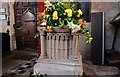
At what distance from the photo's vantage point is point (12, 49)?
19.0 ft

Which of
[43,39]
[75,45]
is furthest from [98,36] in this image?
[43,39]

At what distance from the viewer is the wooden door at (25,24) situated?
18.1 ft

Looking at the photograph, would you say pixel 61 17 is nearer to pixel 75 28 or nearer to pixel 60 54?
pixel 75 28

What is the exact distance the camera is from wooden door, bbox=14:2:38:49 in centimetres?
552

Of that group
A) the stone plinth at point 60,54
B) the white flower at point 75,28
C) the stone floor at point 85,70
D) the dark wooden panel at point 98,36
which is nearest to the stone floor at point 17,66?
the stone floor at point 85,70

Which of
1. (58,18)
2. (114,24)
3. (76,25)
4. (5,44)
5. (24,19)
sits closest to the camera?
(76,25)

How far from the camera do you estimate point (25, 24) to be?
5.70 meters

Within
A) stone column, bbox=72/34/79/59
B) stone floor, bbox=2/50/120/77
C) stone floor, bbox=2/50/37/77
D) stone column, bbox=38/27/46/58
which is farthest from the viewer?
stone floor, bbox=2/50/37/77

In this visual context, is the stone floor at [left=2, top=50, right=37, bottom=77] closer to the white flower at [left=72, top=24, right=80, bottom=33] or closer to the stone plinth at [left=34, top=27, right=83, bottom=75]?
the stone plinth at [left=34, top=27, right=83, bottom=75]

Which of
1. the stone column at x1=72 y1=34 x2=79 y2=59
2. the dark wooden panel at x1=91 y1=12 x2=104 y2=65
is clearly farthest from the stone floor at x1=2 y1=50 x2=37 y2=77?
the dark wooden panel at x1=91 y1=12 x2=104 y2=65

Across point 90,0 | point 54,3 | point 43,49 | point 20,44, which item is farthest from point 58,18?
point 20,44

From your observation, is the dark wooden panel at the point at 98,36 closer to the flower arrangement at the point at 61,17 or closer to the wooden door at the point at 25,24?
the flower arrangement at the point at 61,17

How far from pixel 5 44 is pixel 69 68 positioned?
11.7 ft

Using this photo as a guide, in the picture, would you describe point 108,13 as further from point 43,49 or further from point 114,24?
point 43,49
